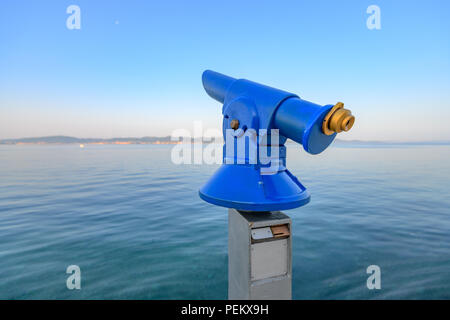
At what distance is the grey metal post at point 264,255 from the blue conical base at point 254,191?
0.18 metres

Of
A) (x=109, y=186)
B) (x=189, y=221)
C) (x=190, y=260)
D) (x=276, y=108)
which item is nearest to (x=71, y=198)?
(x=109, y=186)

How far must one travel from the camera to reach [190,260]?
373cm

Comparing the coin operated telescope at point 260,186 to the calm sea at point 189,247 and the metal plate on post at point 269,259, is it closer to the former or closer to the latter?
the metal plate on post at point 269,259

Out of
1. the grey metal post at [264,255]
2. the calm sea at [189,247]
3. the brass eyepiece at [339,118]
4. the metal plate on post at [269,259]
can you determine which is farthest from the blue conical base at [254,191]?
the calm sea at [189,247]

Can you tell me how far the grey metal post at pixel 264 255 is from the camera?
169cm

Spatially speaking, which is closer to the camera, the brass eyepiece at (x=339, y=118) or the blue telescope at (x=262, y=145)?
the brass eyepiece at (x=339, y=118)

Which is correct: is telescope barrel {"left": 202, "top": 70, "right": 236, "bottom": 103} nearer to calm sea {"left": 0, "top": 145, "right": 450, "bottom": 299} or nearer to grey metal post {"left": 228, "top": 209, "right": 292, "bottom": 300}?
grey metal post {"left": 228, "top": 209, "right": 292, "bottom": 300}

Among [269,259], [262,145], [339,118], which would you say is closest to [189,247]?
[269,259]

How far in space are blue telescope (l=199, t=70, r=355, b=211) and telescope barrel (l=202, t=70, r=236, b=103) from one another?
26 centimetres

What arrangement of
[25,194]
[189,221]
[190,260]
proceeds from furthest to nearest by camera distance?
[25,194]
[189,221]
[190,260]

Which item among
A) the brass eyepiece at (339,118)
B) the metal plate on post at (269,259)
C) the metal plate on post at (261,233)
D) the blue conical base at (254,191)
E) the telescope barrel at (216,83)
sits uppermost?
the telescope barrel at (216,83)

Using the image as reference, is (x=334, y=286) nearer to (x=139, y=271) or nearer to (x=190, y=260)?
(x=190, y=260)
